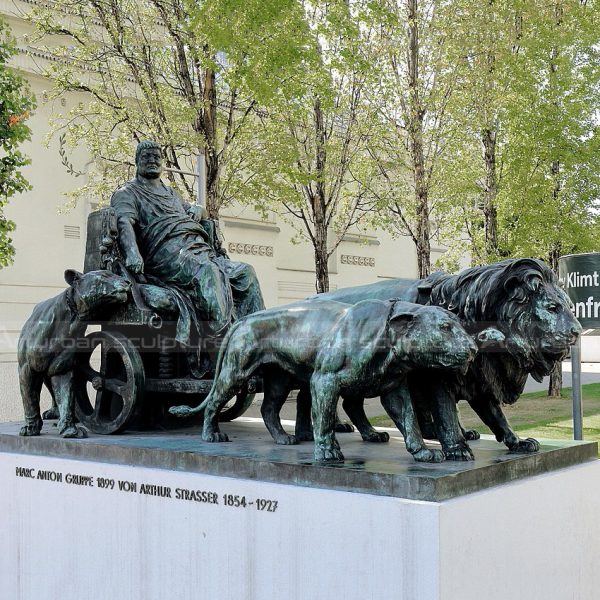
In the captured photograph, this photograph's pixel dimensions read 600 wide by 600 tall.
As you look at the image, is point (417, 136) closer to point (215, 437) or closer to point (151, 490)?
point (215, 437)

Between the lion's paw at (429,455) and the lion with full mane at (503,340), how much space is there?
0.38 feet

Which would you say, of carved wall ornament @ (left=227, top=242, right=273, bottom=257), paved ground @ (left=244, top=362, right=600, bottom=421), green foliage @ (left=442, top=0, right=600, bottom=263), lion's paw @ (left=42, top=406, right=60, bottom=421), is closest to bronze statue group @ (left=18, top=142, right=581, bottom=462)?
lion's paw @ (left=42, top=406, right=60, bottom=421)

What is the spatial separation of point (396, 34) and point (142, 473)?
11.4 m

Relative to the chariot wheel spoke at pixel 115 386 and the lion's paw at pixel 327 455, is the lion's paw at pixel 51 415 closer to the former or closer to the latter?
the chariot wheel spoke at pixel 115 386

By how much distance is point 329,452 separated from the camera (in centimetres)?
449

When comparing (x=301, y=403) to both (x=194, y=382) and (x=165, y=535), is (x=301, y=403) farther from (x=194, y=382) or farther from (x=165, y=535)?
(x=165, y=535)

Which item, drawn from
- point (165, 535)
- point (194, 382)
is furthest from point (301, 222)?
point (165, 535)

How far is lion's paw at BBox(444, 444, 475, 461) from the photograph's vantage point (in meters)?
4.48

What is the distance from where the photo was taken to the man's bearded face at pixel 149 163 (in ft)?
22.2

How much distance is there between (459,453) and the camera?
14.8ft

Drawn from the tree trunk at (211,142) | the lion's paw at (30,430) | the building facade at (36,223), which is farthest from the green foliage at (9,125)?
the lion's paw at (30,430)

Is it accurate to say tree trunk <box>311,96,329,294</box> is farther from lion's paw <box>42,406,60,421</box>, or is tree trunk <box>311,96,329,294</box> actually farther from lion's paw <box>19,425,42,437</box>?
lion's paw <box>19,425,42,437</box>

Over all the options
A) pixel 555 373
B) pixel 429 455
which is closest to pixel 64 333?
pixel 429 455

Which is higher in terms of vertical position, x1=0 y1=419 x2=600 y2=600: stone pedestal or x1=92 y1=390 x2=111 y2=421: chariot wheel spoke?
x1=92 y1=390 x2=111 y2=421: chariot wheel spoke
